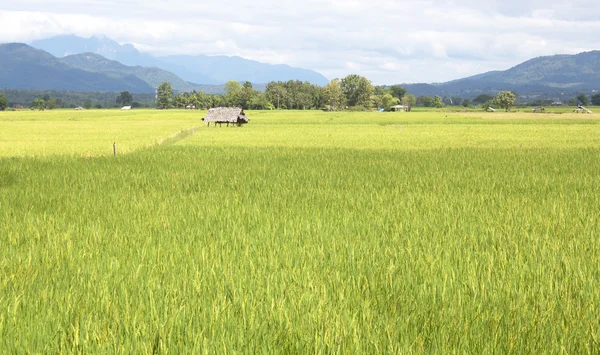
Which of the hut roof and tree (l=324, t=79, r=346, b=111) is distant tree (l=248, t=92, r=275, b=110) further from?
the hut roof

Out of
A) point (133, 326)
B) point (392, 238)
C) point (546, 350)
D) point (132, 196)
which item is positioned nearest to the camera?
point (546, 350)

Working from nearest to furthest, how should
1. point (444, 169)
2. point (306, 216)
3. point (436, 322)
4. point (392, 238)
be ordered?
point (436, 322) → point (392, 238) → point (306, 216) → point (444, 169)

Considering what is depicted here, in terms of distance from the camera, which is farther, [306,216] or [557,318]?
[306,216]

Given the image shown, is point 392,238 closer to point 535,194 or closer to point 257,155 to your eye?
point 535,194

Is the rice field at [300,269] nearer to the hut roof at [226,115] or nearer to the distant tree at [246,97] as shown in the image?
the hut roof at [226,115]

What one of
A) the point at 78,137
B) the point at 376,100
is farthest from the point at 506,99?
the point at 78,137

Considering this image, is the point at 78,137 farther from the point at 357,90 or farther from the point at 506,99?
→ the point at 357,90

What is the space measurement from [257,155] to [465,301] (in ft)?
52.1

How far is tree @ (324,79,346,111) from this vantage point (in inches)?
5743

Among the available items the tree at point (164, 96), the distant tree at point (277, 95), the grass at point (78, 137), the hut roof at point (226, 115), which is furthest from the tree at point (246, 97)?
the grass at point (78, 137)

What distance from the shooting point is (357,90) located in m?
156

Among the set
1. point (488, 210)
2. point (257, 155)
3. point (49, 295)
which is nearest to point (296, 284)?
point (49, 295)

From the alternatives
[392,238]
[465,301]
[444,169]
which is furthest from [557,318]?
[444,169]

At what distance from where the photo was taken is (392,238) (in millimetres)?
6270
